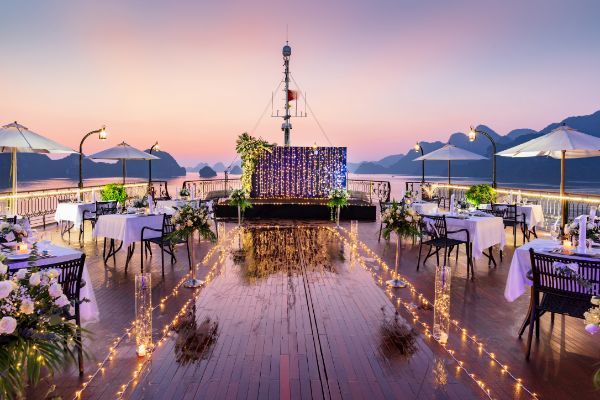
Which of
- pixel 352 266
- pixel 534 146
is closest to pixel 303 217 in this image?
pixel 352 266

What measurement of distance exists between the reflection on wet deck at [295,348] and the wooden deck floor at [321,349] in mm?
13

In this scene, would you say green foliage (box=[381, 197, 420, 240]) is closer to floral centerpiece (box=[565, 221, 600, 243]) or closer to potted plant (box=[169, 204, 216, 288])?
floral centerpiece (box=[565, 221, 600, 243])

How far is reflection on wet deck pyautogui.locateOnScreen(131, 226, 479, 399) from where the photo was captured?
2889 mm

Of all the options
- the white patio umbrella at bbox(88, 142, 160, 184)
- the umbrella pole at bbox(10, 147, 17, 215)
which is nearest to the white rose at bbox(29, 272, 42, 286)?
the umbrella pole at bbox(10, 147, 17, 215)

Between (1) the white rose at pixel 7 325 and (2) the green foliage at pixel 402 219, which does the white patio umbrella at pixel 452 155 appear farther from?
(1) the white rose at pixel 7 325

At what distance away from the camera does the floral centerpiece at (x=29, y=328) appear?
1618 mm

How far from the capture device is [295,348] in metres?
3.59

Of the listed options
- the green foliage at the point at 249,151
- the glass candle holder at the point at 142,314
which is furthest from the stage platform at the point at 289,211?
the glass candle holder at the point at 142,314

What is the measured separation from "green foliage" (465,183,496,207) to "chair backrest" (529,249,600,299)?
583 cm

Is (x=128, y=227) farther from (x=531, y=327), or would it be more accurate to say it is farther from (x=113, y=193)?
(x=531, y=327)

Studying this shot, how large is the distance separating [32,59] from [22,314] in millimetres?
19461

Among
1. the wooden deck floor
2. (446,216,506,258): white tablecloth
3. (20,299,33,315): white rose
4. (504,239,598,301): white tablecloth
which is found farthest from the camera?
(446,216,506,258): white tablecloth

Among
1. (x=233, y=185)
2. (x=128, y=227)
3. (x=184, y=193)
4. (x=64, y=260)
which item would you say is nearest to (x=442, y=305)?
(x=64, y=260)

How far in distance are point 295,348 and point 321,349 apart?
232mm
